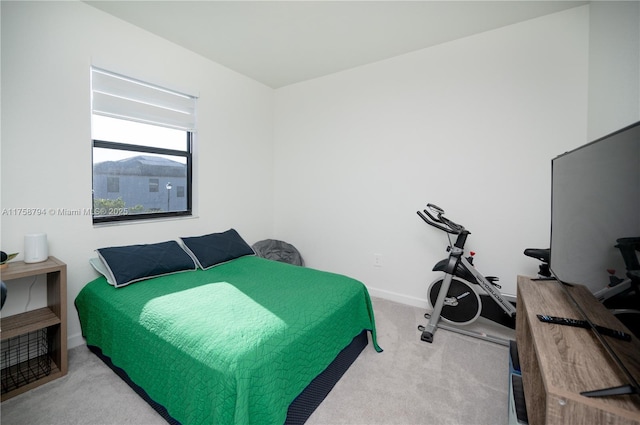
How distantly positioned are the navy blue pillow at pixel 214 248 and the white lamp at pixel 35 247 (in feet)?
3.21

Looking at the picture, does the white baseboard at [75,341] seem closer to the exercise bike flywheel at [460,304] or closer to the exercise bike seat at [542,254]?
the exercise bike flywheel at [460,304]

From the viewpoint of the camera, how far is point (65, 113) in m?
2.05

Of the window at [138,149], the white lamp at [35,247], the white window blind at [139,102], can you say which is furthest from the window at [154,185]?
the white lamp at [35,247]

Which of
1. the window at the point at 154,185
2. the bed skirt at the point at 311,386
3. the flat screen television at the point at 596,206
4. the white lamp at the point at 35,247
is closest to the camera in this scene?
the flat screen television at the point at 596,206

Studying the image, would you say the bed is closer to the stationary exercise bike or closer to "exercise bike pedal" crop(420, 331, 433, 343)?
"exercise bike pedal" crop(420, 331, 433, 343)

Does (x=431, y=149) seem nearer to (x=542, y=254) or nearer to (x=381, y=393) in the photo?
(x=542, y=254)

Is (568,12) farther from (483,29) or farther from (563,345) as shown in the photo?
(563,345)

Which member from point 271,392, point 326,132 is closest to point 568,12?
point 326,132

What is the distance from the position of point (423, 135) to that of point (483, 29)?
101 centimetres

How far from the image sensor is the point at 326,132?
3.48 meters

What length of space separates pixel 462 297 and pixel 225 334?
1.97m

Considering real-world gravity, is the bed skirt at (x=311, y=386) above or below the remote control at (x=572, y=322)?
below

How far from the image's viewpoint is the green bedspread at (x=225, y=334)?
1.23 metres

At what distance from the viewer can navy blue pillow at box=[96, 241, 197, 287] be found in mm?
2055
